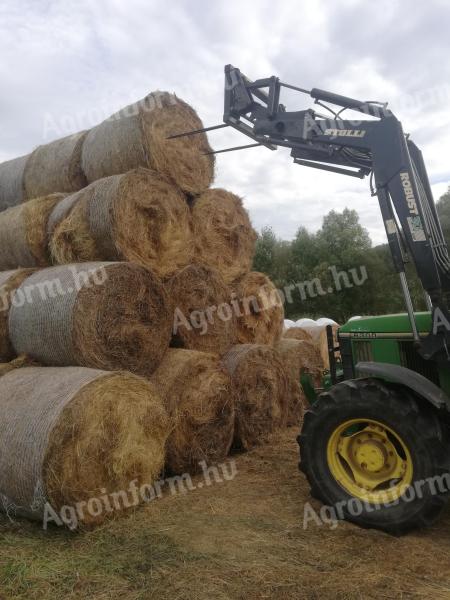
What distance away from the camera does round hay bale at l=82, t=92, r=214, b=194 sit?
5.73m

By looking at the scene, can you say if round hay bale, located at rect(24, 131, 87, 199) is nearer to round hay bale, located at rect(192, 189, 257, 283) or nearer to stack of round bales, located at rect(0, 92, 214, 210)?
stack of round bales, located at rect(0, 92, 214, 210)

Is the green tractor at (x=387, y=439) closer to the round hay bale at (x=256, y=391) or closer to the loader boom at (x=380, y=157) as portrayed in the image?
the loader boom at (x=380, y=157)

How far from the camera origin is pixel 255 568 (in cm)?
329

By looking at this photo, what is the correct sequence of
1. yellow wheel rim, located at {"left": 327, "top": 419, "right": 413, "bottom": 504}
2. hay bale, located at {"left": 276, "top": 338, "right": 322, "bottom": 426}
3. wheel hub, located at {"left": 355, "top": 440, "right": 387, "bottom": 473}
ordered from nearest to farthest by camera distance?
yellow wheel rim, located at {"left": 327, "top": 419, "right": 413, "bottom": 504} < wheel hub, located at {"left": 355, "top": 440, "right": 387, "bottom": 473} < hay bale, located at {"left": 276, "top": 338, "right": 322, "bottom": 426}

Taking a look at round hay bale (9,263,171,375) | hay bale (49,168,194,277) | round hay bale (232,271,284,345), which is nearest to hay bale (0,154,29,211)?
hay bale (49,168,194,277)

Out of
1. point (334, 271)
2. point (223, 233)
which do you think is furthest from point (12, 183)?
point (334, 271)

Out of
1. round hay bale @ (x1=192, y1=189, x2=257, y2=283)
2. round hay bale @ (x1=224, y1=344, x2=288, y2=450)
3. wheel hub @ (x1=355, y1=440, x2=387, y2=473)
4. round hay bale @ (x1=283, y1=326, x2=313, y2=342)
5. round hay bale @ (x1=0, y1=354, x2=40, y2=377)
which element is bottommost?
wheel hub @ (x1=355, y1=440, x2=387, y2=473)

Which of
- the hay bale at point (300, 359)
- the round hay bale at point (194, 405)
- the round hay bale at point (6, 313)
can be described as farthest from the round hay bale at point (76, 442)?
the hay bale at point (300, 359)

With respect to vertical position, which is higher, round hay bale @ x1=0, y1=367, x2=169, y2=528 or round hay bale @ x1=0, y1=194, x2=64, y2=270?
round hay bale @ x1=0, y1=194, x2=64, y2=270

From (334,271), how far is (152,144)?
59.0 ft

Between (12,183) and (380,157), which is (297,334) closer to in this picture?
(12,183)

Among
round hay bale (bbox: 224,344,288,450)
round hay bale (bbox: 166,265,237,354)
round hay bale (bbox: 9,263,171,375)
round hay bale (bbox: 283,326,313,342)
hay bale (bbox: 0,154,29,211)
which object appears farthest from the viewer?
round hay bale (bbox: 283,326,313,342)

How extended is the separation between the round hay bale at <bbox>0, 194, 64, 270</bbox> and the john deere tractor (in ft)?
9.59

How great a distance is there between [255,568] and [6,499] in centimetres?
192
